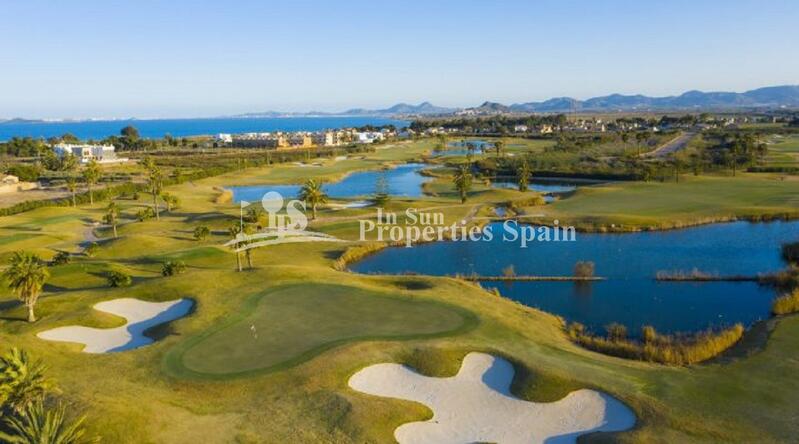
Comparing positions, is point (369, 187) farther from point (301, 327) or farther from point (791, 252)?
point (301, 327)

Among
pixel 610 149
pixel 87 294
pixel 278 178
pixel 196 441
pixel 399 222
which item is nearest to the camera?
pixel 196 441

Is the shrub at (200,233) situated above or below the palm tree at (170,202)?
below

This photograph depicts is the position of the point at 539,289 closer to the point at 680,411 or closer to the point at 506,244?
the point at 506,244

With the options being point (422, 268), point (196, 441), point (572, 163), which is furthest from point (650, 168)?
point (196, 441)

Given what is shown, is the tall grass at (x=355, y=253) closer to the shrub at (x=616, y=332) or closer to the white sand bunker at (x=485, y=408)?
the shrub at (x=616, y=332)

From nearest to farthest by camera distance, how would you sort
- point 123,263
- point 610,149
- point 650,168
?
point 123,263, point 650,168, point 610,149

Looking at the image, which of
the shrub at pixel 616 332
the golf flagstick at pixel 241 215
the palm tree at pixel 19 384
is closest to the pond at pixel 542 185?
the golf flagstick at pixel 241 215
